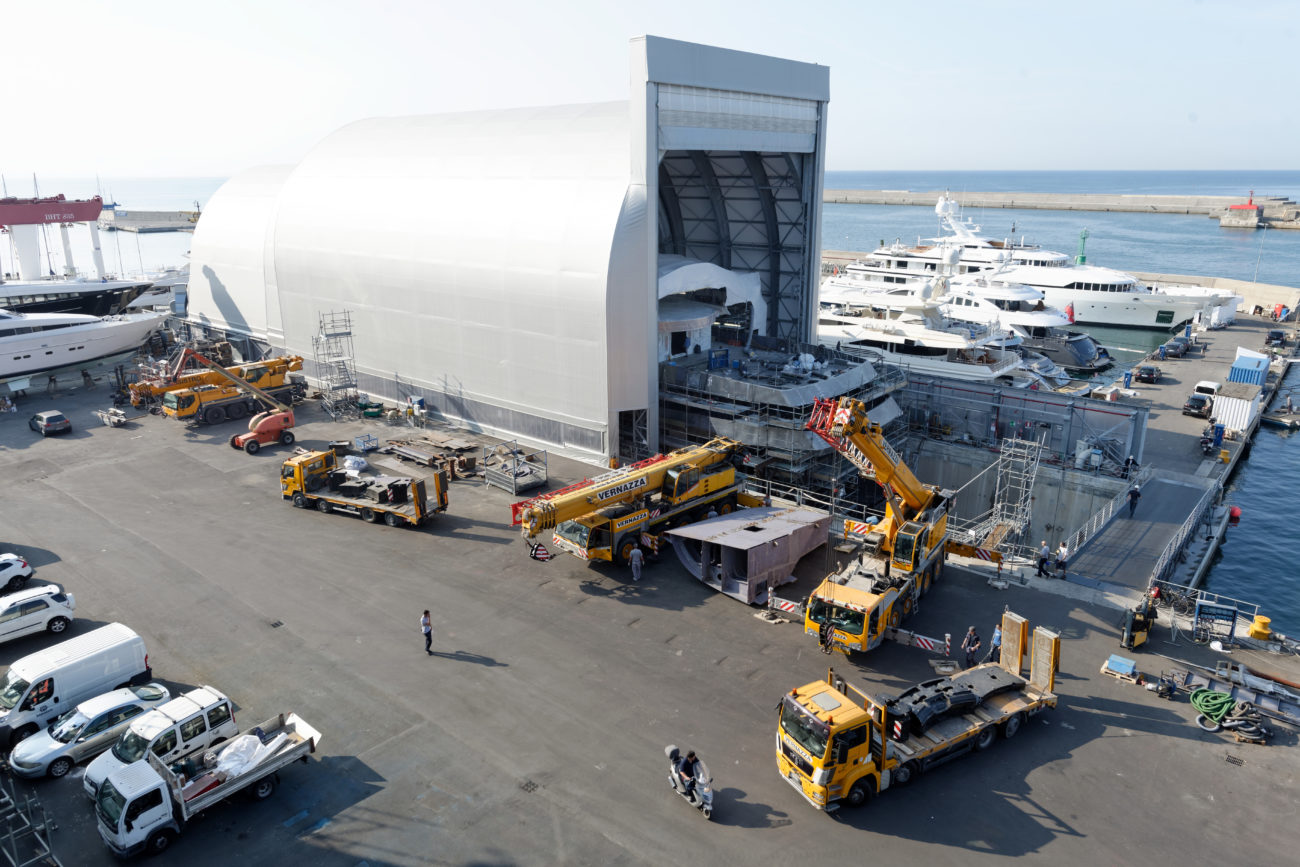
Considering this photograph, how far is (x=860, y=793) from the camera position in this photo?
14555 mm

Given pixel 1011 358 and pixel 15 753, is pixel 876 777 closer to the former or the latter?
pixel 15 753

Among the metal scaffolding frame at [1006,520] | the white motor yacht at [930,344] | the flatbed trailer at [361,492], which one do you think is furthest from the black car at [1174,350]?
the flatbed trailer at [361,492]

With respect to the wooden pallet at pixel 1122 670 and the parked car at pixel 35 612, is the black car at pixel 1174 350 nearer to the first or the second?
the wooden pallet at pixel 1122 670

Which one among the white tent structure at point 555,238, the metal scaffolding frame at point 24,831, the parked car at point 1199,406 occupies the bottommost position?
the metal scaffolding frame at point 24,831

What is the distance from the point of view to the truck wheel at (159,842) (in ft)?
44.3

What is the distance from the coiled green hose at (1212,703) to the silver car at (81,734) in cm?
2153

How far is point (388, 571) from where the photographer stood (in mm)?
23828

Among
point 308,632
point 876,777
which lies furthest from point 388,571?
point 876,777

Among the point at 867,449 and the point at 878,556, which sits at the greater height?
the point at 867,449

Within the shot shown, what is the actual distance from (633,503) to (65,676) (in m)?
14.1

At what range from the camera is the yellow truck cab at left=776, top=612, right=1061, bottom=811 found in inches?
560

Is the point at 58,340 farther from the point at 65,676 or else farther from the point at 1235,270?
the point at 1235,270

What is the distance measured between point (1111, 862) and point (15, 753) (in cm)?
1960

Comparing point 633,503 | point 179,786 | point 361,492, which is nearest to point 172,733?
point 179,786
